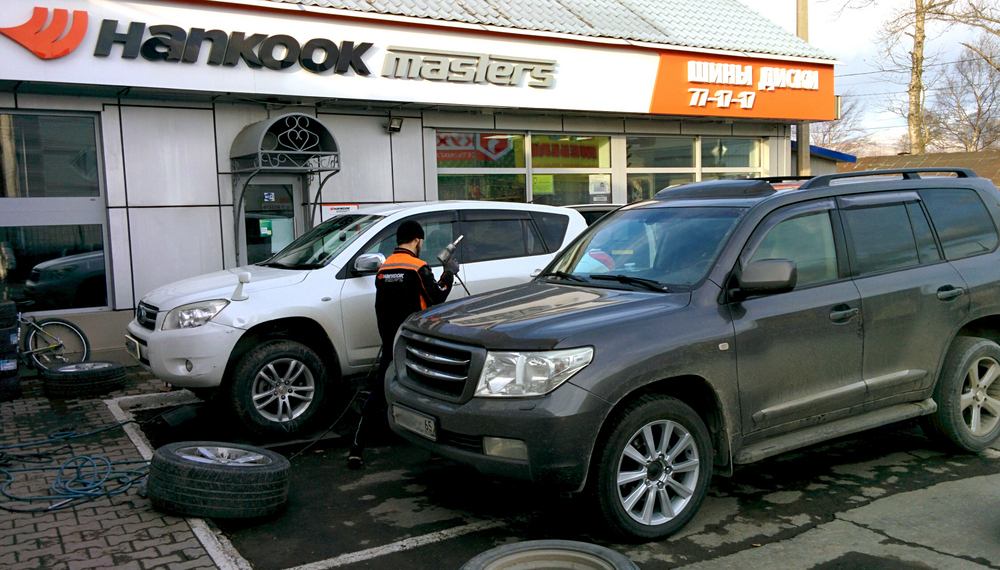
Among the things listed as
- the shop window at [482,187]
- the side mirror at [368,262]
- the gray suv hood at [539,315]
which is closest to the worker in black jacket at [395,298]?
the side mirror at [368,262]

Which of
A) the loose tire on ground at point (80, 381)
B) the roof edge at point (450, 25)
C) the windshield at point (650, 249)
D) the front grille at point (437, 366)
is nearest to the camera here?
the front grille at point (437, 366)

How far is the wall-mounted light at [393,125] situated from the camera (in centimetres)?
1222

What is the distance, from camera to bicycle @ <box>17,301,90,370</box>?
30.2 feet

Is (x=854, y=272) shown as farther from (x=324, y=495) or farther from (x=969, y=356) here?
(x=324, y=495)

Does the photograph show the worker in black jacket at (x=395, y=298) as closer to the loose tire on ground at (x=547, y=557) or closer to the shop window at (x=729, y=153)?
the loose tire on ground at (x=547, y=557)

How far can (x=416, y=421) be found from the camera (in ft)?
15.3

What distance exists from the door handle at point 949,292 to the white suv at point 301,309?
3559mm

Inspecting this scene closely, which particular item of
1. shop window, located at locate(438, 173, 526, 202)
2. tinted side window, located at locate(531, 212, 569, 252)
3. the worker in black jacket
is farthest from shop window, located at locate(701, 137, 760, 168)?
the worker in black jacket

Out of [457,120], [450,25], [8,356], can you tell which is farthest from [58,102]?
[457,120]

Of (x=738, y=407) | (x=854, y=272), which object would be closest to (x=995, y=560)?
(x=738, y=407)

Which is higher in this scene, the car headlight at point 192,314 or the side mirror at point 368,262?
the side mirror at point 368,262

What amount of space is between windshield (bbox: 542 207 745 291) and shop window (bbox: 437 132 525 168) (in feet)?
24.5

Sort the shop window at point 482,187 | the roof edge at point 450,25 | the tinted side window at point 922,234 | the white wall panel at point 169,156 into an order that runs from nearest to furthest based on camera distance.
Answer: the tinted side window at point 922,234, the white wall panel at point 169,156, the roof edge at point 450,25, the shop window at point 482,187

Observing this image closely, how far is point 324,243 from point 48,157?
4.80m
